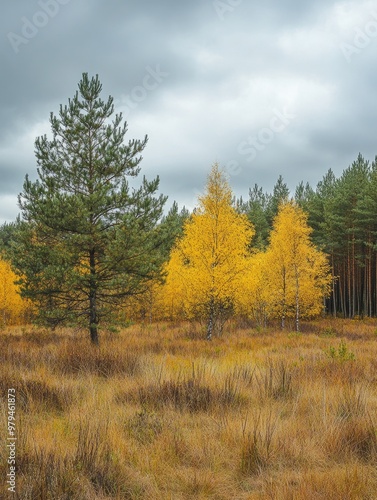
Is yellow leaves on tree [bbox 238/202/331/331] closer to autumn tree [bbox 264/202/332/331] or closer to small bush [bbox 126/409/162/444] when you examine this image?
autumn tree [bbox 264/202/332/331]

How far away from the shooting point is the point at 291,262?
77.2 feet

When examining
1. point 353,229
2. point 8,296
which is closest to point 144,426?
point 353,229

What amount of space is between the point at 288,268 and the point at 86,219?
16459 mm

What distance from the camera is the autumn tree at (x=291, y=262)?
75.9 feet

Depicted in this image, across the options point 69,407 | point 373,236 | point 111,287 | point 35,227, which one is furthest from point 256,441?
point 373,236

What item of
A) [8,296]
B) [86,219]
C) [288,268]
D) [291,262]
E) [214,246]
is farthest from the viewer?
[8,296]

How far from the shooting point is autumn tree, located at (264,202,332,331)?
23.1 m

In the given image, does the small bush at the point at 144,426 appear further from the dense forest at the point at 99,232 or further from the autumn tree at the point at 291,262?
the autumn tree at the point at 291,262

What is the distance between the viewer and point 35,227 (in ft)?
38.7

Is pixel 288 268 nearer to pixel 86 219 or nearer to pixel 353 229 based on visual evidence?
pixel 353 229

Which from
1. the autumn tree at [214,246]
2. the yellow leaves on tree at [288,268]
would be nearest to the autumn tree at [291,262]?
the yellow leaves on tree at [288,268]

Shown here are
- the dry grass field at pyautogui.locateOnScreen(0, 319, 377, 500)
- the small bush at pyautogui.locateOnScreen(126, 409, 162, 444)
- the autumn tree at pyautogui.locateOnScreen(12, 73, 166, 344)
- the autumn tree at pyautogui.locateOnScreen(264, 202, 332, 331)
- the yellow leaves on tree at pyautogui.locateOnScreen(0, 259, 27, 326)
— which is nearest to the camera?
the dry grass field at pyautogui.locateOnScreen(0, 319, 377, 500)

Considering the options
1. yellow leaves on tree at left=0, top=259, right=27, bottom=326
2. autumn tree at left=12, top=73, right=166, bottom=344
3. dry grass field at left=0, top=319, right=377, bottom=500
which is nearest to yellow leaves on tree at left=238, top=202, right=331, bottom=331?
autumn tree at left=12, top=73, right=166, bottom=344

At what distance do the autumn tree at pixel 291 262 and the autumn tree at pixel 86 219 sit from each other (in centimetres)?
1278
